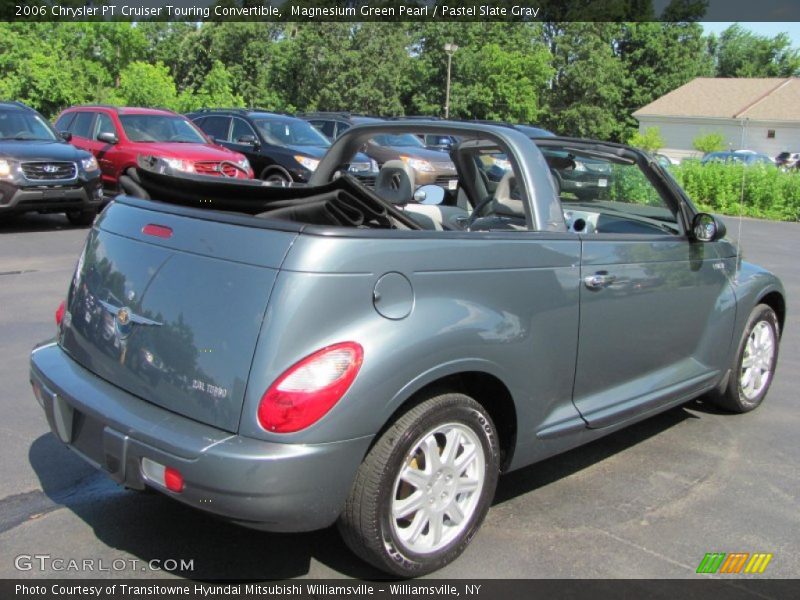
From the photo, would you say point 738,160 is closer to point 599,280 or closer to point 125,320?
point 599,280

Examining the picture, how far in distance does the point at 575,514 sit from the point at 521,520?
281mm

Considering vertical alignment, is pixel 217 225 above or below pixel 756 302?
above

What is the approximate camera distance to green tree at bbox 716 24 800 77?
264 ft

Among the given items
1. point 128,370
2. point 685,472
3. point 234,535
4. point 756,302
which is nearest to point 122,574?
point 234,535

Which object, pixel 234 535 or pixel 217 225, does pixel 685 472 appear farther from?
pixel 217 225

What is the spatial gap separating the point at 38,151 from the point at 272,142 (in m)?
4.52

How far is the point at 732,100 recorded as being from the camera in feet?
194

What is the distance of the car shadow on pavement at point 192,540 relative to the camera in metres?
3.17

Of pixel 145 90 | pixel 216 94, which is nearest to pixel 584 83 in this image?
pixel 216 94

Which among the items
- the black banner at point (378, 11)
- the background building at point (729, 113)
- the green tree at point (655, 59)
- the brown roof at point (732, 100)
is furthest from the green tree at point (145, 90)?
the green tree at point (655, 59)

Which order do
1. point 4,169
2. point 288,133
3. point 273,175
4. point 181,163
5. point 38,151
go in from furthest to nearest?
1. point 288,133
2. point 273,175
3. point 181,163
4. point 38,151
5. point 4,169

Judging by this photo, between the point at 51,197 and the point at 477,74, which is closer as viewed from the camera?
the point at 51,197

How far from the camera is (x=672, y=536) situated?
357cm

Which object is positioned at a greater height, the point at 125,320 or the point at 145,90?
the point at 145,90
